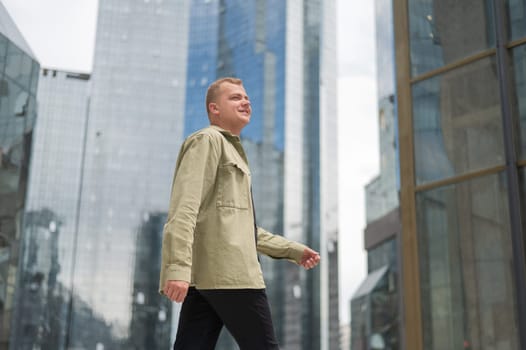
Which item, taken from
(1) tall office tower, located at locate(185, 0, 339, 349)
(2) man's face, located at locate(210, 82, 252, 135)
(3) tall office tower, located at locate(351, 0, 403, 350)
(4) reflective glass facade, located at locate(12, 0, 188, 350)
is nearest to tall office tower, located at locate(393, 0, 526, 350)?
(2) man's face, located at locate(210, 82, 252, 135)

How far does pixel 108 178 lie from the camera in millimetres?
95312

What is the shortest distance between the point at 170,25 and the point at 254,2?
13.7 meters

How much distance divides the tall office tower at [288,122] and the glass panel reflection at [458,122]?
76.8 metres

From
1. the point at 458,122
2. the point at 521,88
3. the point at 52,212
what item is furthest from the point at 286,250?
the point at 52,212

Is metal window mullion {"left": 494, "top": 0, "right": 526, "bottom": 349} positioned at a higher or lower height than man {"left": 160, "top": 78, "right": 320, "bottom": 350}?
higher

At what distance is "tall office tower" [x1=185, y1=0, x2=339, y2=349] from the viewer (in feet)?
292

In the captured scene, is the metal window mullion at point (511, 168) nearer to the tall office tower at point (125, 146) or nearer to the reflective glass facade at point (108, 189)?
the reflective glass facade at point (108, 189)

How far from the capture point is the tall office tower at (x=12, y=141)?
25.0 meters

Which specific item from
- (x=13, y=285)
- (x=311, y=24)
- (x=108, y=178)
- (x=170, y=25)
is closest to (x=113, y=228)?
(x=108, y=178)

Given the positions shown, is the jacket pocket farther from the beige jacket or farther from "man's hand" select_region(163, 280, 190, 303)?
"man's hand" select_region(163, 280, 190, 303)

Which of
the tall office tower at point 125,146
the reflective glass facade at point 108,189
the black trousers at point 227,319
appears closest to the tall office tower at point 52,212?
the reflective glass facade at point 108,189

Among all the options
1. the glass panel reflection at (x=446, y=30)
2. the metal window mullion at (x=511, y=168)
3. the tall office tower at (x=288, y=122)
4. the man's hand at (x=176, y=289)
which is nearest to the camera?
the man's hand at (x=176, y=289)

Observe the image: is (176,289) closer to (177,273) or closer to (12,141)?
(177,273)

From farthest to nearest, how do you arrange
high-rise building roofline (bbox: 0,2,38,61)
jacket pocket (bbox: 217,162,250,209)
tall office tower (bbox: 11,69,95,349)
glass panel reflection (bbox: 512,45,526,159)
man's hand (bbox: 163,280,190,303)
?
tall office tower (bbox: 11,69,95,349) < high-rise building roofline (bbox: 0,2,38,61) < glass panel reflection (bbox: 512,45,526,159) < jacket pocket (bbox: 217,162,250,209) < man's hand (bbox: 163,280,190,303)
